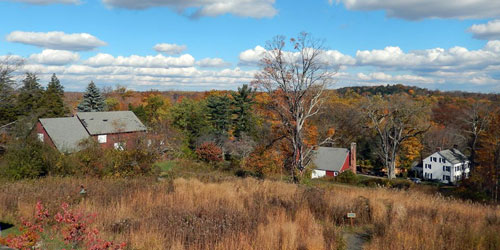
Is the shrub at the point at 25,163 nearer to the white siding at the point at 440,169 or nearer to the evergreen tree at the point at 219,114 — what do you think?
the evergreen tree at the point at 219,114

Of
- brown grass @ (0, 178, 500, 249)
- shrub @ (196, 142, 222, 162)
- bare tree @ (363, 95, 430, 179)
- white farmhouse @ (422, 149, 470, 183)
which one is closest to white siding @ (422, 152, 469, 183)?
white farmhouse @ (422, 149, 470, 183)

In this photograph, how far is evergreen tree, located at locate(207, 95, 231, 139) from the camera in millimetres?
48344

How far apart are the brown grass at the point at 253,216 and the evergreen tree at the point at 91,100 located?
47.5 meters

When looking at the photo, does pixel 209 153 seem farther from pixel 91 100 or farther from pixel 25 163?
pixel 91 100

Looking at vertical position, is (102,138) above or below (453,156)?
above

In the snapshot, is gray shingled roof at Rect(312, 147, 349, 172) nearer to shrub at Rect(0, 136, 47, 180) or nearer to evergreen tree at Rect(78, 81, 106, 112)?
evergreen tree at Rect(78, 81, 106, 112)

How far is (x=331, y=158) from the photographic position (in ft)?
171

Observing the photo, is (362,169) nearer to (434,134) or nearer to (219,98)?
(434,134)

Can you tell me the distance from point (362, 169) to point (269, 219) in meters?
55.9

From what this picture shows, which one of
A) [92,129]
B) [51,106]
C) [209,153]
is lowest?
[209,153]

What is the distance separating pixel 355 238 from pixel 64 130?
41.1 meters

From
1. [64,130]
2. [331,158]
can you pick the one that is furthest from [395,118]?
[64,130]

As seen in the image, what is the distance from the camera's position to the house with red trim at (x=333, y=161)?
167ft

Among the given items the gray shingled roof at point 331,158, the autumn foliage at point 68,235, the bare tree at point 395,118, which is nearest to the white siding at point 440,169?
the bare tree at point 395,118
